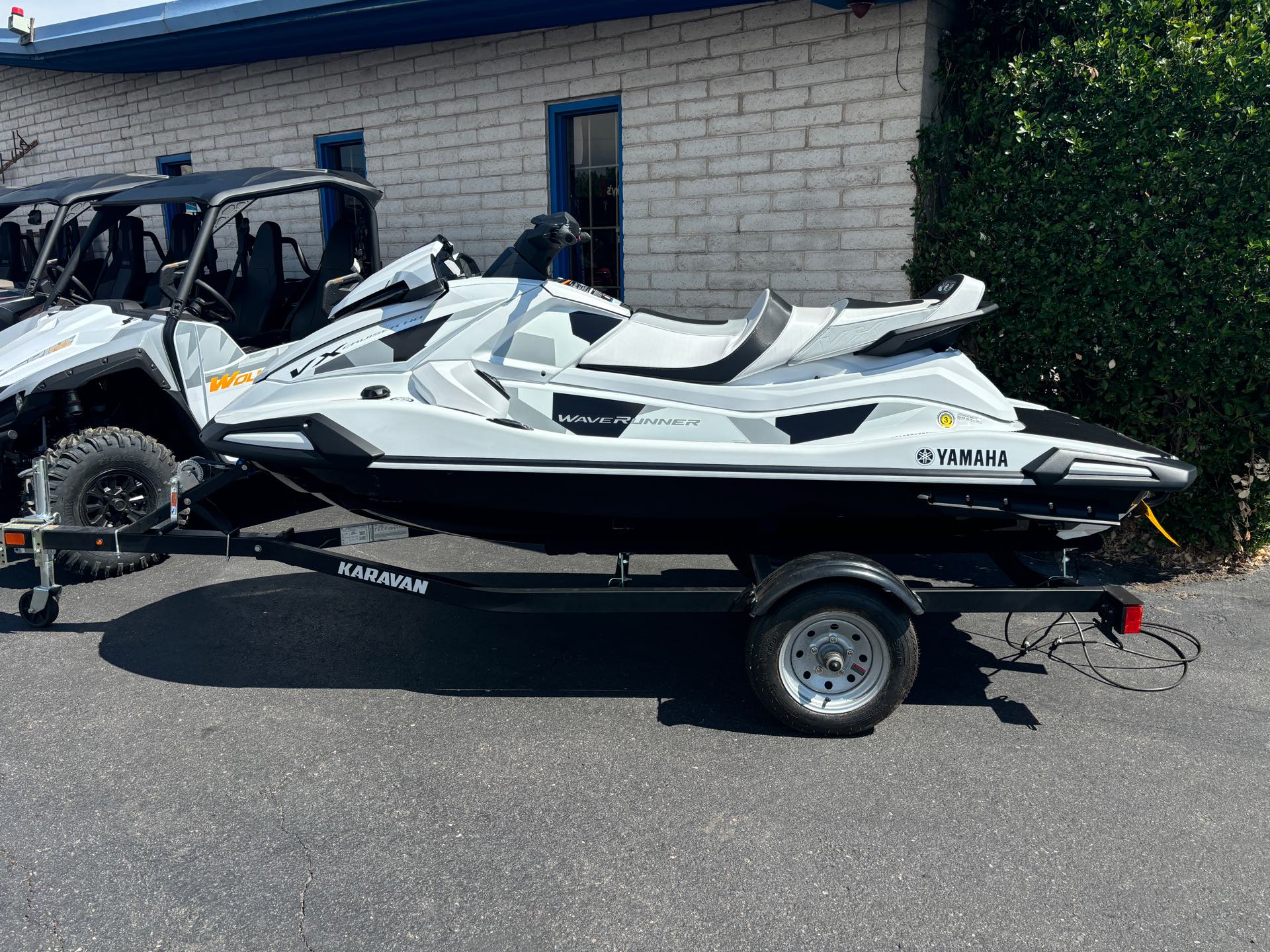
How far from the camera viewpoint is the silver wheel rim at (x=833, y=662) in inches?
142

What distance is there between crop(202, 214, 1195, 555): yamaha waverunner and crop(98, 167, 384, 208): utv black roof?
2.45 metres

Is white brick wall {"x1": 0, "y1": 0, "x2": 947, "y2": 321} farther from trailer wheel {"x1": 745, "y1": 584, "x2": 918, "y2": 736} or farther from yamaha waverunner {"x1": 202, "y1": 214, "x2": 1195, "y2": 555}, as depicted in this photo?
trailer wheel {"x1": 745, "y1": 584, "x2": 918, "y2": 736}

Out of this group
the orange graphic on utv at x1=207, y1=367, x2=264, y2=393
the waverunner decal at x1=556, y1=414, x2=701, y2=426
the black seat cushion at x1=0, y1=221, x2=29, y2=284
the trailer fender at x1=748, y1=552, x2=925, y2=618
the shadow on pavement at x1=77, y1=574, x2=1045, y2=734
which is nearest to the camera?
the trailer fender at x1=748, y1=552, x2=925, y2=618

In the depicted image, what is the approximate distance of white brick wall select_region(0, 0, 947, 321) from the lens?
21.4ft

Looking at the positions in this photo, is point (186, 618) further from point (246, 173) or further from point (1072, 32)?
point (1072, 32)

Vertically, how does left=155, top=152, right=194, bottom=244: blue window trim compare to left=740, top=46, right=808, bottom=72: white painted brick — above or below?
below

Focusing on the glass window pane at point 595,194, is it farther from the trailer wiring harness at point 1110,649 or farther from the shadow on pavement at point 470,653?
the trailer wiring harness at point 1110,649

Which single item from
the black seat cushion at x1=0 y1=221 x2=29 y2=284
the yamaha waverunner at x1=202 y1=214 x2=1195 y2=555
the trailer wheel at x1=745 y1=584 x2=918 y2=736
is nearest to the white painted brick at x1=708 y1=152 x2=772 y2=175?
the yamaha waverunner at x1=202 y1=214 x2=1195 y2=555

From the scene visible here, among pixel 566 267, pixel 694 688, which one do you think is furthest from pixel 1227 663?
pixel 566 267

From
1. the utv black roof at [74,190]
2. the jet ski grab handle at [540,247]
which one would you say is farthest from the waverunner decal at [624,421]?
the utv black roof at [74,190]

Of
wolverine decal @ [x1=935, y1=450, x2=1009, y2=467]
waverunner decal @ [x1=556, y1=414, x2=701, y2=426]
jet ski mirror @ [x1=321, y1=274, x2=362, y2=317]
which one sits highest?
jet ski mirror @ [x1=321, y1=274, x2=362, y2=317]

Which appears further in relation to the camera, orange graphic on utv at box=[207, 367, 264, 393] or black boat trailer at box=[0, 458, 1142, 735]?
orange graphic on utv at box=[207, 367, 264, 393]

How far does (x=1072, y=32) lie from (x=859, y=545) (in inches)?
148

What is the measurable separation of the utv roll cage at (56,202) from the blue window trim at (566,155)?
10.3 ft
